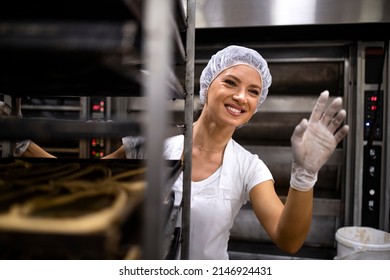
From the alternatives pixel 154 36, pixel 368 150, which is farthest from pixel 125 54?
pixel 368 150

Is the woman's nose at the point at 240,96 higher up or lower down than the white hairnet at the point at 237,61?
lower down

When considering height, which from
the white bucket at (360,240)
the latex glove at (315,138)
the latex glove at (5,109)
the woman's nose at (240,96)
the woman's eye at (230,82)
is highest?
the woman's eye at (230,82)

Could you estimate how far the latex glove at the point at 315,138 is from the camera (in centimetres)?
93

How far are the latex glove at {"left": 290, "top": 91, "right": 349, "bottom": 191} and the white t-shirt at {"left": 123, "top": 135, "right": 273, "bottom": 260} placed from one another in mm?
382

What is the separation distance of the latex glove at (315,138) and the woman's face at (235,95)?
1.35 feet

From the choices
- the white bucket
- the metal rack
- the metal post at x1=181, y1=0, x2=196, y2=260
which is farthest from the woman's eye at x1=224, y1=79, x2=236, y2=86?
the white bucket

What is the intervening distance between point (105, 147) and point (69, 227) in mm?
1894

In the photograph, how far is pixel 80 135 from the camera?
1.96 ft

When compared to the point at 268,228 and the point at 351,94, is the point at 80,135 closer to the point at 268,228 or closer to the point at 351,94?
the point at 268,228

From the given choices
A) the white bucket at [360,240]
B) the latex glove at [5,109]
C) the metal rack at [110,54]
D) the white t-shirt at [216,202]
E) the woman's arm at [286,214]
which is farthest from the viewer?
the white bucket at [360,240]

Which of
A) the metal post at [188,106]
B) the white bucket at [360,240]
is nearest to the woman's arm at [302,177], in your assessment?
the metal post at [188,106]

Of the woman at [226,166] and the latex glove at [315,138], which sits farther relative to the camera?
the woman at [226,166]

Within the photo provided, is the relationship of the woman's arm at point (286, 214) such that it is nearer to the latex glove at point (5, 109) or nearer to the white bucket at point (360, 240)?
the white bucket at point (360, 240)
